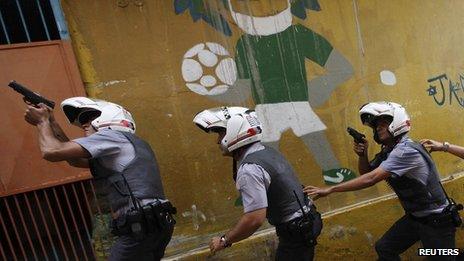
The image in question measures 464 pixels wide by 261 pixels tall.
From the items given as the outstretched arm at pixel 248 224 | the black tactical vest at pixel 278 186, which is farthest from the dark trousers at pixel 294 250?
the outstretched arm at pixel 248 224

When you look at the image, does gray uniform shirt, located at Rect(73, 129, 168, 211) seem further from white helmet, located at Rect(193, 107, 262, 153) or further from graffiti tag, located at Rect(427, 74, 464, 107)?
graffiti tag, located at Rect(427, 74, 464, 107)

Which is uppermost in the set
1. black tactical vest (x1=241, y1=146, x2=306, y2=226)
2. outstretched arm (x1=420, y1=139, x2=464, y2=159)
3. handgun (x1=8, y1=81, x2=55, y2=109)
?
handgun (x1=8, y1=81, x2=55, y2=109)

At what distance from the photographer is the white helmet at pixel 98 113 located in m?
2.88

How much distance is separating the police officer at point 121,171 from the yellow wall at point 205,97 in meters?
1.00

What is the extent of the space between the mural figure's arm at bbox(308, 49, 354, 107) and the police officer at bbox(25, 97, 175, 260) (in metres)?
2.34

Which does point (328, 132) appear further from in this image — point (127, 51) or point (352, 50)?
point (127, 51)

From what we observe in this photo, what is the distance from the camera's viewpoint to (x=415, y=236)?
11.8 feet

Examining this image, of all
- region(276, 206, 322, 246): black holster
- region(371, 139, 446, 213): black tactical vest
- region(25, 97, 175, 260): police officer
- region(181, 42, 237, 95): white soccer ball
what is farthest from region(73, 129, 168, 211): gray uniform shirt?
region(371, 139, 446, 213): black tactical vest

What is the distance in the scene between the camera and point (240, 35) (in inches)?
174

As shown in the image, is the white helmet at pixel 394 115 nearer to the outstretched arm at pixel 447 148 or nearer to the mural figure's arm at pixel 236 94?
the outstretched arm at pixel 447 148

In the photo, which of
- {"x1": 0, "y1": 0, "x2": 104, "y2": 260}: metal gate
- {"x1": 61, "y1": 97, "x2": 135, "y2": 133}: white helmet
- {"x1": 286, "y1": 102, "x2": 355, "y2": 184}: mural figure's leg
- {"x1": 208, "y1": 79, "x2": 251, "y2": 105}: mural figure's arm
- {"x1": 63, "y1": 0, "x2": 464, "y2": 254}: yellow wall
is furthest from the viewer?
{"x1": 286, "y1": 102, "x2": 355, "y2": 184}: mural figure's leg

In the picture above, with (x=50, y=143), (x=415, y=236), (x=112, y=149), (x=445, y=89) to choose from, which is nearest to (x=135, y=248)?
(x=112, y=149)

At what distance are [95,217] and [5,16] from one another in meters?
1.79

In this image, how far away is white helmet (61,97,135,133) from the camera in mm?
2877
